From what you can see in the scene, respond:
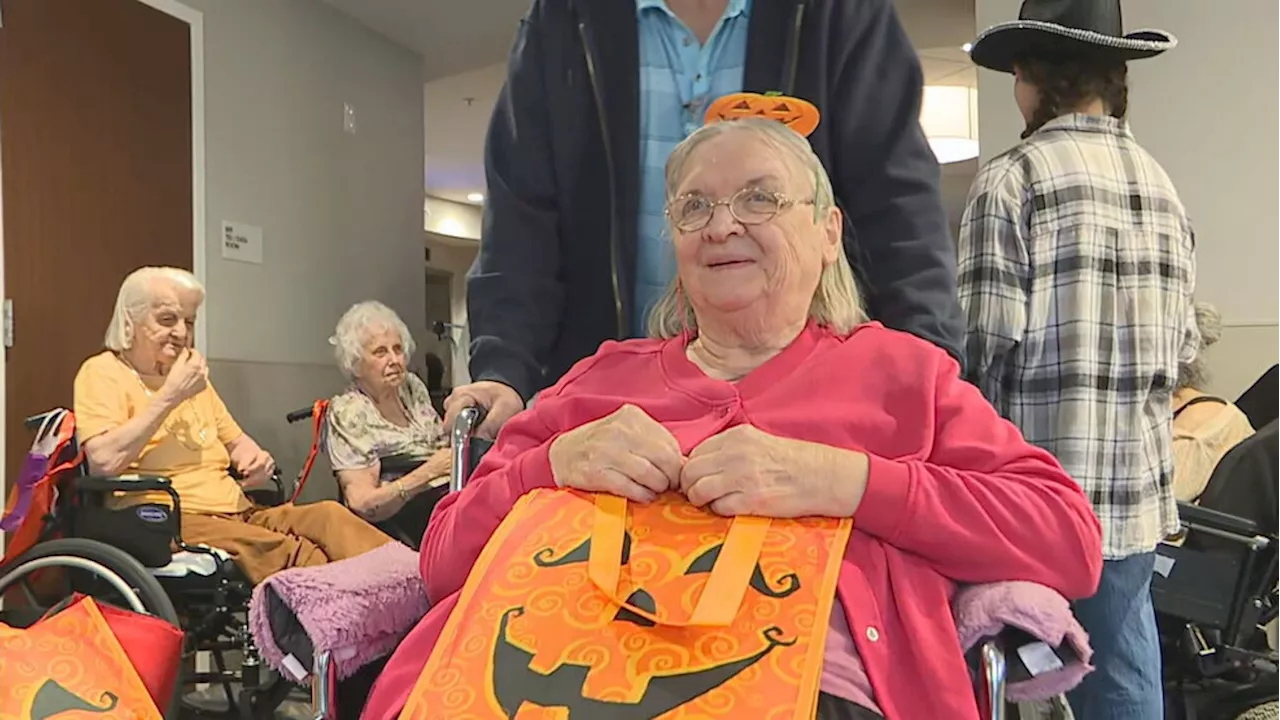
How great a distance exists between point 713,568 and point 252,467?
8.46 ft

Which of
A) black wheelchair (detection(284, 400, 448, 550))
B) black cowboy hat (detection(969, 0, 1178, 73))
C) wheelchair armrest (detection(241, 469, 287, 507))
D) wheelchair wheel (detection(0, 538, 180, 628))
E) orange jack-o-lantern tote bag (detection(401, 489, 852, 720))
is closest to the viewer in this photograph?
orange jack-o-lantern tote bag (detection(401, 489, 852, 720))

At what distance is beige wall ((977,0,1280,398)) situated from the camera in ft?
12.4

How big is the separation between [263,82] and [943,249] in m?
3.62

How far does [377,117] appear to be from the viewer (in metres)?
5.20

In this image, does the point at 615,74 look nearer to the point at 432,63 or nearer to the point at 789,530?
the point at 789,530

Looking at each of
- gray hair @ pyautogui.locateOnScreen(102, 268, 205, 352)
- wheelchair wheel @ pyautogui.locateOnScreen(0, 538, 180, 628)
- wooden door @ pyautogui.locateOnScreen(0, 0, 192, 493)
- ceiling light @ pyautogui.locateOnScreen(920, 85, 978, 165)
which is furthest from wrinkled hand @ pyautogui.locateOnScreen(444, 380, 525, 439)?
ceiling light @ pyautogui.locateOnScreen(920, 85, 978, 165)

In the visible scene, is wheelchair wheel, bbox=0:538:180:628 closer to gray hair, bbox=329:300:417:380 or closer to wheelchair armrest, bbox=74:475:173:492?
wheelchair armrest, bbox=74:475:173:492

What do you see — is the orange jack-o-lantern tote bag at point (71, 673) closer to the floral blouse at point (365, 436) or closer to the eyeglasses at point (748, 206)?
the eyeglasses at point (748, 206)

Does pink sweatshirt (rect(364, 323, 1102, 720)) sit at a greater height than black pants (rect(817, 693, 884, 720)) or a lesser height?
greater

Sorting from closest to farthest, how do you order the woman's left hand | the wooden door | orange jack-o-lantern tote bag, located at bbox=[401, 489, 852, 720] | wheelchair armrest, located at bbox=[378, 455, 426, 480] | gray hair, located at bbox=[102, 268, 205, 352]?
orange jack-o-lantern tote bag, located at bbox=[401, 489, 852, 720] < the woman's left hand < gray hair, located at bbox=[102, 268, 205, 352] < the wooden door < wheelchair armrest, located at bbox=[378, 455, 426, 480]

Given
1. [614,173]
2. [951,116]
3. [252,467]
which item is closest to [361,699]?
[614,173]

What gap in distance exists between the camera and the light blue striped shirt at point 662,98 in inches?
61.3

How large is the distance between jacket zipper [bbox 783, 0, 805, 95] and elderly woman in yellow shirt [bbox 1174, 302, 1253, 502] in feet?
5.65

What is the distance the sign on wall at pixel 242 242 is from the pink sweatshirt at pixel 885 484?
10.4 ft
